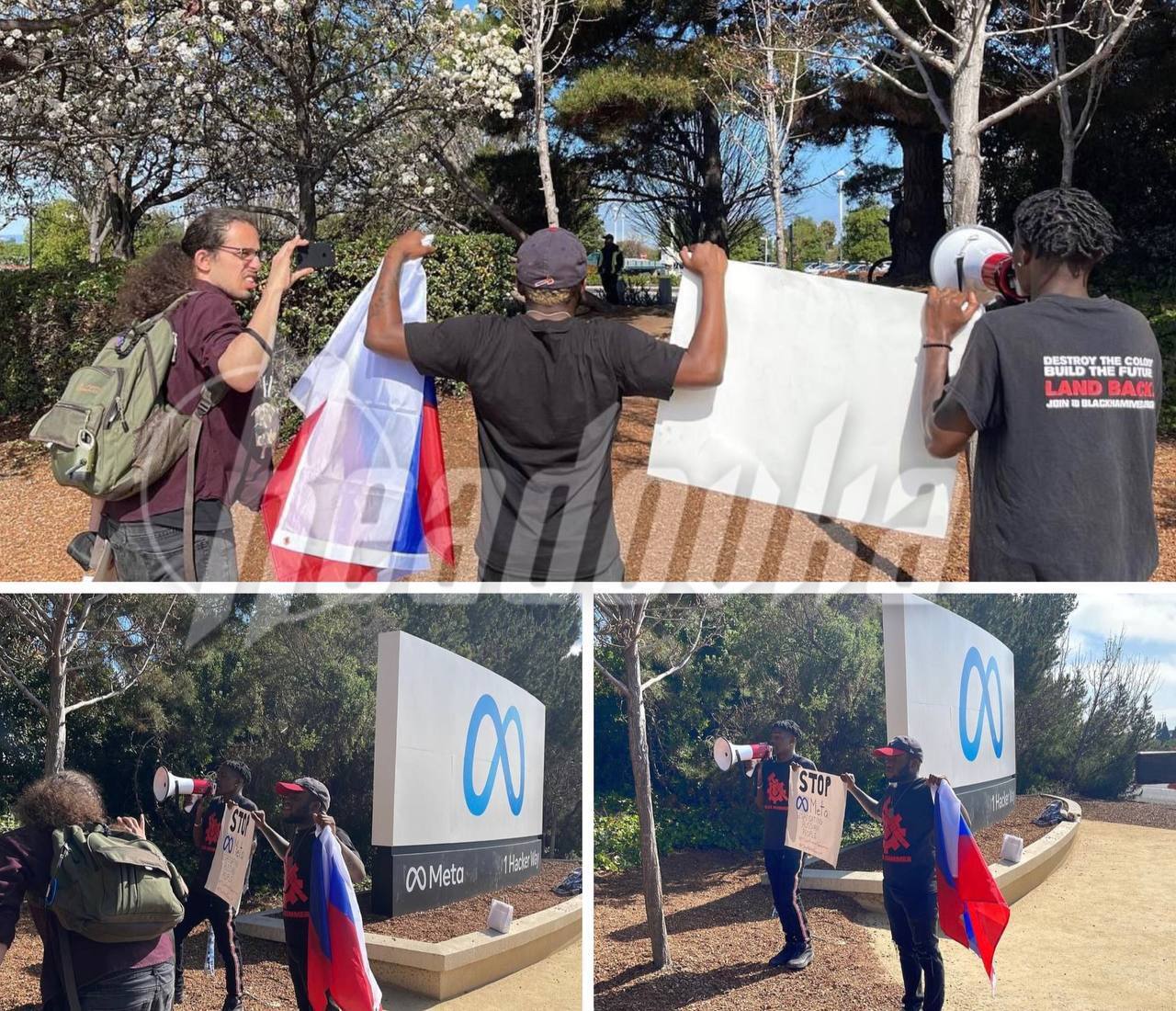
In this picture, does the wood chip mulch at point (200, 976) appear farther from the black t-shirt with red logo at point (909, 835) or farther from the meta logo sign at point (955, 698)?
the meta logo sign at point (955, 698)

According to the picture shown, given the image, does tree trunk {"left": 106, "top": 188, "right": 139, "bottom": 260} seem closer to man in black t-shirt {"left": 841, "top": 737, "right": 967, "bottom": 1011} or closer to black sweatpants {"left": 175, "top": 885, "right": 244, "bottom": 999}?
black sweatpants {"left": 175, "top": 885, "right": 244, "bottom": 999}

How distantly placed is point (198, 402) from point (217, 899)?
130 centimetres

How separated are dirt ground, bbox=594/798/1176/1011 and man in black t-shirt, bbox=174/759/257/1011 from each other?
790 mm

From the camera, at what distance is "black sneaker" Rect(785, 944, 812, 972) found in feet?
8.41

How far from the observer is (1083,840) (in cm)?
261

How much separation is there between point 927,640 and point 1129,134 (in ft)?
65.4

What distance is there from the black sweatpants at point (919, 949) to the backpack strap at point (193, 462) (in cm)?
197

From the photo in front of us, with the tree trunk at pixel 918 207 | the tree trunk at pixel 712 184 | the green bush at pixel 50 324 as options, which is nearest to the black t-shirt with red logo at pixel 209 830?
the green bush at pixel 50 324

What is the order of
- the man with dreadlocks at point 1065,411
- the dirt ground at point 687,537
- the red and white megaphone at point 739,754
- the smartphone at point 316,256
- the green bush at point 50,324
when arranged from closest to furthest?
1. the red and white megaphone at point 739,754
2. the man with dreadlocks at point 1065,411
3. the smartphone at point 316,256
4. the dirt ground at point 687,537
5. the green bush at point 50,324

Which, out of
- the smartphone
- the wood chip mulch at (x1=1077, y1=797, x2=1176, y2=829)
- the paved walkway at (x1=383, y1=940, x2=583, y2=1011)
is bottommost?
the paved walkway at (x1=383, y1=940, x2=583, y2=1011)

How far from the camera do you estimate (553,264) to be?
10.0 feet

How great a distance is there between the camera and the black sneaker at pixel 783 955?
2568mm

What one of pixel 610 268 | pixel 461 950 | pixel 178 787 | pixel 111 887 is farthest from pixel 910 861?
pixel 610 268

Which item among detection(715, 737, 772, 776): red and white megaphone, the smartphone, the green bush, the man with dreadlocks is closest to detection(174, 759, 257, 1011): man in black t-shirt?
detection(715, 737, 772, 776): red and white megaphone
